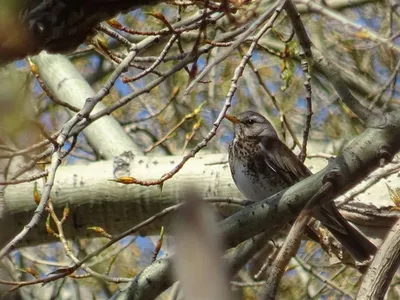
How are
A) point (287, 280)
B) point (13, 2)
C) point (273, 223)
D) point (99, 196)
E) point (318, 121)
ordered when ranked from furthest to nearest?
point (318, 121) → point (287, 280) → point (99, 196) → point (273, 223) → point (13, 2)

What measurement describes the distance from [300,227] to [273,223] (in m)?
0.73

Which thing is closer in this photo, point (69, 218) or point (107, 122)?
point (69, 218)

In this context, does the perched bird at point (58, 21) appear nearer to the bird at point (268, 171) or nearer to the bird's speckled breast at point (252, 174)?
the bird at point (268, 171)

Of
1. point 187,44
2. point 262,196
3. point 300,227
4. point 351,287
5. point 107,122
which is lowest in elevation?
point 351,287

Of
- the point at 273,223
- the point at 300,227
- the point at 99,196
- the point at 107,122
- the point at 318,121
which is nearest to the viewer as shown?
the point at 300,227

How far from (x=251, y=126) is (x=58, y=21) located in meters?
2.66

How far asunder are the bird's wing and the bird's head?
0.31 feet

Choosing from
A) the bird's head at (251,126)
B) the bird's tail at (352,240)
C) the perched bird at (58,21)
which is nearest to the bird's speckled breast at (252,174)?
the bird's head at (251,126)

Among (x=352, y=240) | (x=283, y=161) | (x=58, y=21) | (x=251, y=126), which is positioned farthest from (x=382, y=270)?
(x=251, y=126)

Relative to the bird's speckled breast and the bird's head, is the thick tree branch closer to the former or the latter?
the bird's speckled breast

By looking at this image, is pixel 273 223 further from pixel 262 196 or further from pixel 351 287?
pixel 351 287

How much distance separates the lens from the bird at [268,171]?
3.52 metres

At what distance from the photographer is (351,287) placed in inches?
205

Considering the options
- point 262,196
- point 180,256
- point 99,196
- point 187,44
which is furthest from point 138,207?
point 180,256
